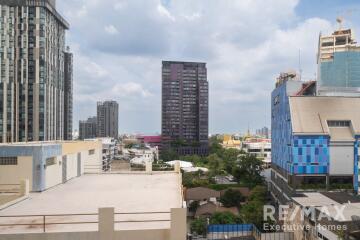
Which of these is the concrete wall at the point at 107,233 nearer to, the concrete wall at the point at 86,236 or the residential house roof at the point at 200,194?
the concrete wall at the point at 86,236

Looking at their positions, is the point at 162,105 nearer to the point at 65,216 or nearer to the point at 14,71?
the point at 14,71

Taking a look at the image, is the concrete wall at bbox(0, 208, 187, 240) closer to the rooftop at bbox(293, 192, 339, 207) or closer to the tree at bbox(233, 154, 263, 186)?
the rooftop at bbox(293, 192, 339, 207)

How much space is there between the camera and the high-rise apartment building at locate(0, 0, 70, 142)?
164 feet

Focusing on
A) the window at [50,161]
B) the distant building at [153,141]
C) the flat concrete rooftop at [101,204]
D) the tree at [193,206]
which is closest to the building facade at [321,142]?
the tree at [193,206]

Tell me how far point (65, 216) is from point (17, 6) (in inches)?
2044

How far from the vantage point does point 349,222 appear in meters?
14.2

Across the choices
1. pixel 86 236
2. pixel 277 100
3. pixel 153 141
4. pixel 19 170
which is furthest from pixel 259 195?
pixel 153 141

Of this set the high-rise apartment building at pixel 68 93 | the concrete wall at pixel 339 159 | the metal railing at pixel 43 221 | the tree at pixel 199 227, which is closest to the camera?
the metal railing at pixel 43 221

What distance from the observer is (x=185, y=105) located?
92.1 metres

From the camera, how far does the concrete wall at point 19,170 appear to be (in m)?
12.5

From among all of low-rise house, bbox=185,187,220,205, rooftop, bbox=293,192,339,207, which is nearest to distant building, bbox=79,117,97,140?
low-rise house, bbox=185,187,220,205

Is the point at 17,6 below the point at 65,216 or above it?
above

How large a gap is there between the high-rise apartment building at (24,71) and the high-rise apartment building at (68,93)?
10172 mm

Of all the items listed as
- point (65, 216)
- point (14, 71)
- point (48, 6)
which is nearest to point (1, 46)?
point (14, 71)
